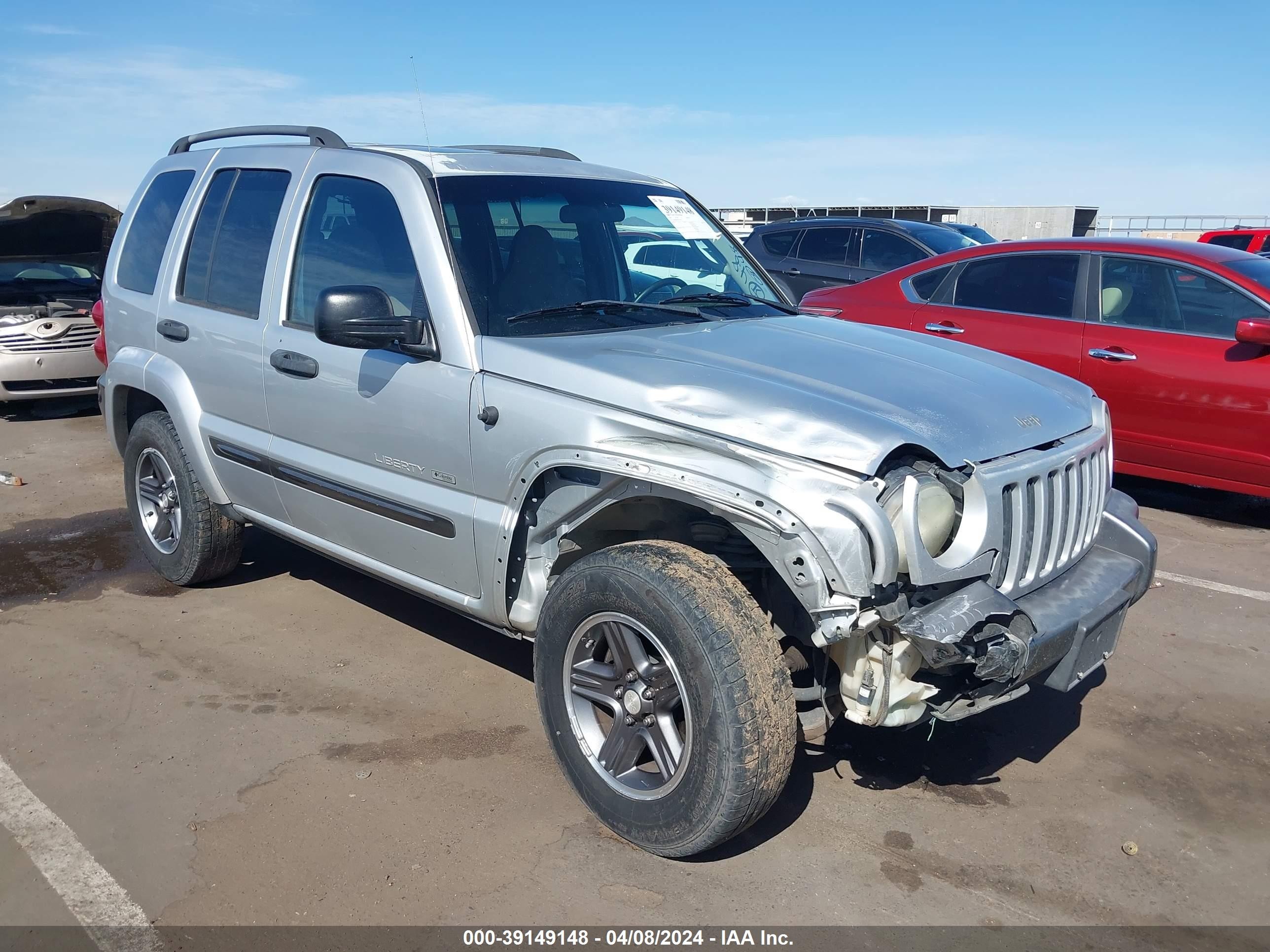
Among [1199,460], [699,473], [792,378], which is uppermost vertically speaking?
[792,378]

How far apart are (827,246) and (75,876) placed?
9636 mm

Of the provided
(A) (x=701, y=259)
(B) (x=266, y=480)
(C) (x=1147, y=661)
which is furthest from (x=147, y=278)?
(C) (x=1147, y=661)

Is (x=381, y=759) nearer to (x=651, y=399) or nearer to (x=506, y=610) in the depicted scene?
(x=506, y=610)

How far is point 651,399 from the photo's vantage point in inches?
117

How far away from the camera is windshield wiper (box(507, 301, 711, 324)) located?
11.8 feet

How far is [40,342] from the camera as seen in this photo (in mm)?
9578

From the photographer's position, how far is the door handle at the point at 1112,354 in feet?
21.1

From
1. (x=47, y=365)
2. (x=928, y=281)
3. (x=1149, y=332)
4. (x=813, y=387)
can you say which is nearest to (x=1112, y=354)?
(x=1149, y=332)

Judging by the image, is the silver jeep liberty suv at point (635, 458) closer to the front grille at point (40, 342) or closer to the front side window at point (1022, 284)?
the front side window at point (1022, 284)

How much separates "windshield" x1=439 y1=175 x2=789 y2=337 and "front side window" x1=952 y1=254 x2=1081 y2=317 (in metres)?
3.20

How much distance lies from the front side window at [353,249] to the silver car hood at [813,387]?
52 centimetres

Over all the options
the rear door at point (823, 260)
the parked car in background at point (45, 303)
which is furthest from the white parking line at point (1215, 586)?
the parked car in background at point (45, 303)

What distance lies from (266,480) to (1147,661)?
3.83 meters

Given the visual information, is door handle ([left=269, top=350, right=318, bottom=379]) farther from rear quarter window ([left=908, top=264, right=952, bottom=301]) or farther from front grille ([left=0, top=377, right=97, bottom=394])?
front grille ([left=0, top=377, right=97, bottom=394])
